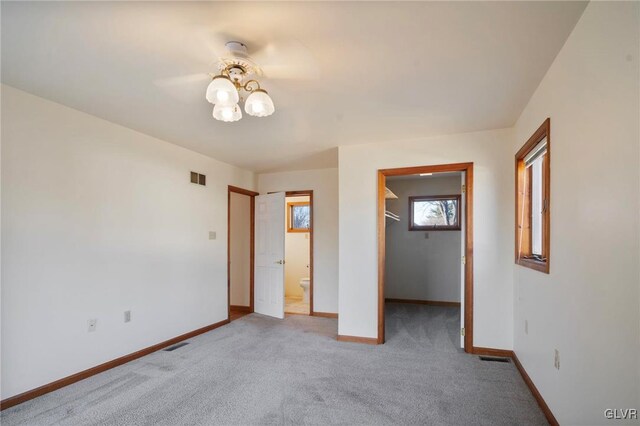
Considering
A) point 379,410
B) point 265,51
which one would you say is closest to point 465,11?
point 265,51

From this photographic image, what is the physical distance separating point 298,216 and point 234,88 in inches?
191

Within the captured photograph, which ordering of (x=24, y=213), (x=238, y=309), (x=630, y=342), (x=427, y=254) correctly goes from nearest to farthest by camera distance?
(x=630, y=342), (x=24, y=213), (x=238, y=309), (x=427, y=254)

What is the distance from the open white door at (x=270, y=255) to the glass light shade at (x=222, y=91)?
313 cm

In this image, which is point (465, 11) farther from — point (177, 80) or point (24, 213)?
point (24, 213)

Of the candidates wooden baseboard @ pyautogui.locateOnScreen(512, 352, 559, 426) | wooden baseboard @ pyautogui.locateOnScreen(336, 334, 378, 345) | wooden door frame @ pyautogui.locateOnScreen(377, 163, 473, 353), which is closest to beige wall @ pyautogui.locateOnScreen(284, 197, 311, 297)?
wooden baseboard @ pyautogui.locateOnScreen(336, 334, 378, 345)

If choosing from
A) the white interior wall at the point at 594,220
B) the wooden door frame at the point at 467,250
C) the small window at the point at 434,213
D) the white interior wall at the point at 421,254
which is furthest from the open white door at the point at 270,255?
the white interior wall at the point at 594,220

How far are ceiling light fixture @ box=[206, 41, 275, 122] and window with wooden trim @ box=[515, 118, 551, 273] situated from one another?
2.00 m

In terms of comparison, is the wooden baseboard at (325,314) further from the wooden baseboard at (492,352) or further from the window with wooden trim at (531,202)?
the window with wooden trim at (531,202)

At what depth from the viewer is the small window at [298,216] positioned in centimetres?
657

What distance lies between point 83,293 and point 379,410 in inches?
104

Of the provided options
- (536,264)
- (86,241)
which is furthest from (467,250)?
(86,241)

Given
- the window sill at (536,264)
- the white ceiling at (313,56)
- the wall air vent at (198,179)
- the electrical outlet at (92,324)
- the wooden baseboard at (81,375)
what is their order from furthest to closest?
the wall air vent at (198,179) < the electrical outlet at (92,324) < the wooden baseboard at (81,375) < the window sill at (536,264) < the white ceiling at (313,56)

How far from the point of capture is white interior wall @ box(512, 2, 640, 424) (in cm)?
119

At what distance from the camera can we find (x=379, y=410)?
7.32 ft
